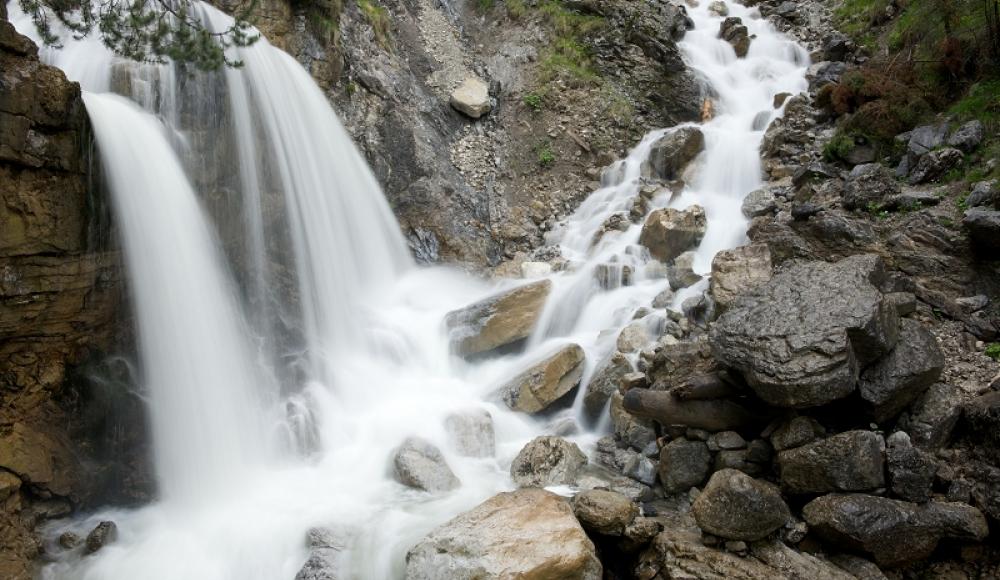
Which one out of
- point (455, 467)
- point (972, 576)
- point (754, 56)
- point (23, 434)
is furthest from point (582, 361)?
point (754, 56)

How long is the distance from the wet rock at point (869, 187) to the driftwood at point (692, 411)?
15.7 feet

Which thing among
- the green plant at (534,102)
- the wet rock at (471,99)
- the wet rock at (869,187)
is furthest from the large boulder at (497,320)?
the green plant at (534,102)

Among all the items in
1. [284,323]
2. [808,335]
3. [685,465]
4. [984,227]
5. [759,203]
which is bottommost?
[685,465]

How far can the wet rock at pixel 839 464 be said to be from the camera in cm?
544

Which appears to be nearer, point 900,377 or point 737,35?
point 900,377

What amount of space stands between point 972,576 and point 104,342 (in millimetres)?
9231

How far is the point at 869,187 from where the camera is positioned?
30.1ft

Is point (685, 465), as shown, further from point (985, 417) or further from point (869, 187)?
point (869, 187)

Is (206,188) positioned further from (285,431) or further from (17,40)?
(285,431)

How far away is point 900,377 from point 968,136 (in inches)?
226

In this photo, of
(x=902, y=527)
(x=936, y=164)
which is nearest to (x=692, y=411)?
(x=902, y=527)

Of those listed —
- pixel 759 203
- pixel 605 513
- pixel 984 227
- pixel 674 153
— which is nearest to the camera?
pixel 605 513

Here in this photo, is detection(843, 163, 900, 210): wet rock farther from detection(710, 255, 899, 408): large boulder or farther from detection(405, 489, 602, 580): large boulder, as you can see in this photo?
detection(405, 489, 602, 580): large boulder

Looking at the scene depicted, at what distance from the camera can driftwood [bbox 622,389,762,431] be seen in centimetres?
649
